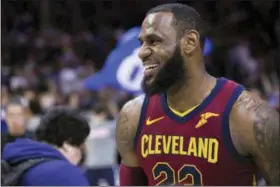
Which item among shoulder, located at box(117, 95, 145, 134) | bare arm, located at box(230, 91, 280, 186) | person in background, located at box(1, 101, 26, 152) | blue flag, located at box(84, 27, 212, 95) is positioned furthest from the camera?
blue flag, located at box(84, 27, 212, 95)

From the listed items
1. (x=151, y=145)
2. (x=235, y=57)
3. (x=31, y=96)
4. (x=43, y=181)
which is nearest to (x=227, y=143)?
(x=151, y=145)

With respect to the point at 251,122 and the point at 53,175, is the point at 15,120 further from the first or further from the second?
the point at 251,122

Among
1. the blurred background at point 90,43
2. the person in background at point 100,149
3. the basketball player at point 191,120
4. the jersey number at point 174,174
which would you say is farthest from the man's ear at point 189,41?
the blurred background at point 90,43

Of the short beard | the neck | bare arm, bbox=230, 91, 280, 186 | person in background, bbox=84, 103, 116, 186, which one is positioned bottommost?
person in background, bbox=84, 103, 116, 186

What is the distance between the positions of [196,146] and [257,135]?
0.23m

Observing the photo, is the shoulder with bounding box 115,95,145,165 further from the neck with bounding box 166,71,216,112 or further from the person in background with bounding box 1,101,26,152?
the person in background with bounding box 1,101,26,152

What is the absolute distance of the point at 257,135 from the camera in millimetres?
2598

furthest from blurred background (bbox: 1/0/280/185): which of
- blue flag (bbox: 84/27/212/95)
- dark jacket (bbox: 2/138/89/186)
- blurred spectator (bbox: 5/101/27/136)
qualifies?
dark jacket (bbox: 2/138/89/186)

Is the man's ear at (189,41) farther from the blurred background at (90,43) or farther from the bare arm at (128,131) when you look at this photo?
the blurred background at (90,43)

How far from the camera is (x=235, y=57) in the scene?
12.6 metres

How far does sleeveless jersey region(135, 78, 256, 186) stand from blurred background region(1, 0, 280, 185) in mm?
6588

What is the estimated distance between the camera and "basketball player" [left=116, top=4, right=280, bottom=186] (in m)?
2.59

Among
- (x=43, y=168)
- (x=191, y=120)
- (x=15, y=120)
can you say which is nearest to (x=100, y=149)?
(x=15, y=120)

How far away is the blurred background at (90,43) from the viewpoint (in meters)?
11.2
